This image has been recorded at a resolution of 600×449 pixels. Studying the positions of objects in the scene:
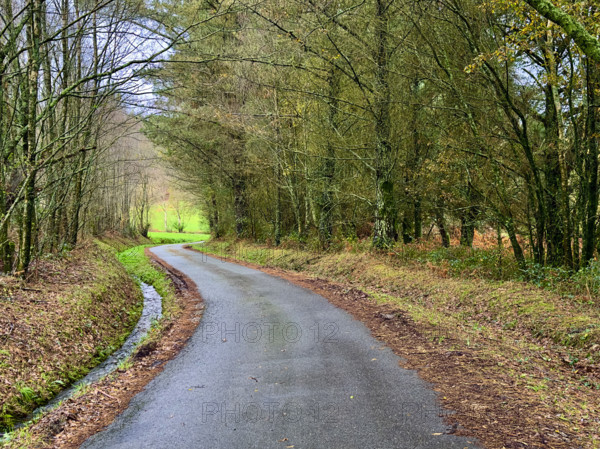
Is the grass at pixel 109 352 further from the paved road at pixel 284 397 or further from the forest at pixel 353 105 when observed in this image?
the forest at pixel 353 105

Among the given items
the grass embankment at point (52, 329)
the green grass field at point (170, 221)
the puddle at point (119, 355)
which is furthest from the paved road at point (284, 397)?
the green grass field at point (170, 221)

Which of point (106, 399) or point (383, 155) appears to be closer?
point (106, 399)

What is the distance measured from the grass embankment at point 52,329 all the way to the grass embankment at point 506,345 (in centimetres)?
516

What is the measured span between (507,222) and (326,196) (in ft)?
27.0

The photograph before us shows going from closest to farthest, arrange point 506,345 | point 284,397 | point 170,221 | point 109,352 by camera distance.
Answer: point 284,397, point 506,345, point 109,352, point 170,221

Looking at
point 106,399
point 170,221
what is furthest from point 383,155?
point 170,221

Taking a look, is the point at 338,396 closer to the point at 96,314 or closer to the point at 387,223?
the point at 96,314

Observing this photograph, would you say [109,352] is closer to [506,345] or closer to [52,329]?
[52,329]

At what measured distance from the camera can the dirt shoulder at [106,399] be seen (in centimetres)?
401

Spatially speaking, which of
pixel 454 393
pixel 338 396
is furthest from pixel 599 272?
pixel 338 396

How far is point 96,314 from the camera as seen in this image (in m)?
8.49

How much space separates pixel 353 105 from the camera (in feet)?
46.5

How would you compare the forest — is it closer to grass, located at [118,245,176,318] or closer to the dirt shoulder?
grass, located at [118,245,176,318]

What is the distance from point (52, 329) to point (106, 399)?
2707 millimetres
